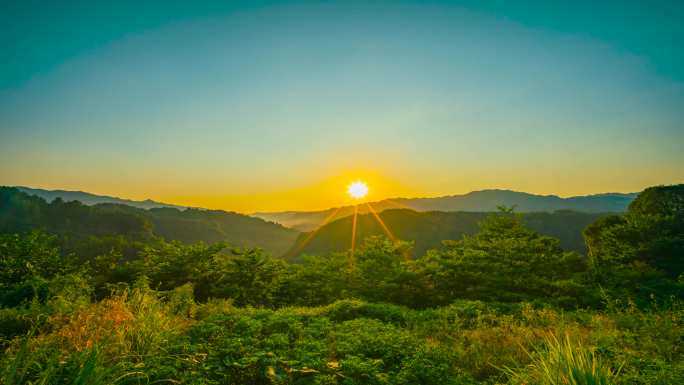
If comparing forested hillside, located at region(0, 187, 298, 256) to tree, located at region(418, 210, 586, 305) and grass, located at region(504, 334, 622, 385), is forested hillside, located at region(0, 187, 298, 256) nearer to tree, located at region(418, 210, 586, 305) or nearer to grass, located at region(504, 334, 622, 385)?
tree, located at region(418, 210, 586, 305)

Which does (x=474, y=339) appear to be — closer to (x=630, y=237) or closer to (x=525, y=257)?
(x=525, y=257)

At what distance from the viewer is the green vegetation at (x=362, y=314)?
3.95 meters

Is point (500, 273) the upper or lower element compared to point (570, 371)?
lower

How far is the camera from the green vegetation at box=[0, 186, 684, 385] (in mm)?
3945

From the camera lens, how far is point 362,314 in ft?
27.0

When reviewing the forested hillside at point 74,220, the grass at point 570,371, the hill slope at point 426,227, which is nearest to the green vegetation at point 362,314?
the grass at point 570,371

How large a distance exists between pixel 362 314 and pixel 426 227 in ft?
125

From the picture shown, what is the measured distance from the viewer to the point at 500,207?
1580cm

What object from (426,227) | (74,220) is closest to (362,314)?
(426,227)

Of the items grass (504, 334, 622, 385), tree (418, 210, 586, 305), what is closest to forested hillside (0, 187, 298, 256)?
tree (418, 210, 586, 305)

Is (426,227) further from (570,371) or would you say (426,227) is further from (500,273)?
(570,371)

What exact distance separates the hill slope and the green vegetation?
2466 centimetres

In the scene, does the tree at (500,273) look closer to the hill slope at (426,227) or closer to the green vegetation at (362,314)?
the green vegetation at (362,314)

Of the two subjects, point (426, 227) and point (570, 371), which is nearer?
point (570, 371)
